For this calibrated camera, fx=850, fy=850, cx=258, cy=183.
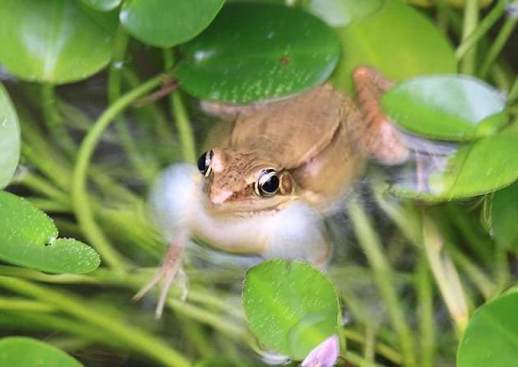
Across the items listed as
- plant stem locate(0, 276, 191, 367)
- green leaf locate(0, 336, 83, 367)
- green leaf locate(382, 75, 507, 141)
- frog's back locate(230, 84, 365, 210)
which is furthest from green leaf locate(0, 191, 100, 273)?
green leaf locate(382, 75, 507, 141)

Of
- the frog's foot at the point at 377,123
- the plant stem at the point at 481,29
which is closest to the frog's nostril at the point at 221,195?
the frog's foot at the point at 377,123

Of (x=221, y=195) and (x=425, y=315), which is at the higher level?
(x=221, y=195)

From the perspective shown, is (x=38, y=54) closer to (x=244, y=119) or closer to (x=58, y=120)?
(x=58, y=120)

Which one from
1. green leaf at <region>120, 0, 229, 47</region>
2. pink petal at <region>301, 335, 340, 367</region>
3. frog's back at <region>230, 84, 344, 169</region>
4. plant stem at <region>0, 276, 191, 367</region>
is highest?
green leaf at <region>120, 0, 229, 47</region>

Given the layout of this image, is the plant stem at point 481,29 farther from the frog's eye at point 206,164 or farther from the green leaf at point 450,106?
the frog's eye at point 206,164

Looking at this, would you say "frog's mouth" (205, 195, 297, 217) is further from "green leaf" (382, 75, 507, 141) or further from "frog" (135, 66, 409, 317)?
"green leaf" (382, 75, 507, 141)

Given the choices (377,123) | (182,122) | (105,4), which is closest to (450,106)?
(377,123)

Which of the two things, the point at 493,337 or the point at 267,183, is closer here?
the point at 493,337

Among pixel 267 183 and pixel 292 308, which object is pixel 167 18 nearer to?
pixel 267 183
